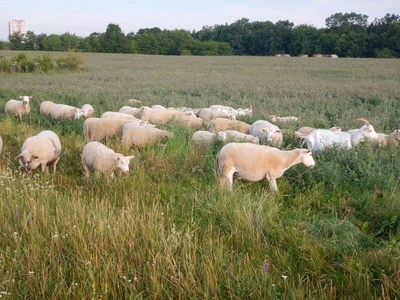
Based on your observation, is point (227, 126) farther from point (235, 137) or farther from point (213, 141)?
point (213, 141)

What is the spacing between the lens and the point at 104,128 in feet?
29.3

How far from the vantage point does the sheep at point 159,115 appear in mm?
10455

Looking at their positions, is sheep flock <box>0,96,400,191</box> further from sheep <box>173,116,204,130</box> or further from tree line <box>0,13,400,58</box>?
tree line <box>0,13,400,58</box>

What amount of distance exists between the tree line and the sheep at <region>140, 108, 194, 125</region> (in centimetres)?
6958

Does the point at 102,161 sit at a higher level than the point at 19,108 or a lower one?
lower

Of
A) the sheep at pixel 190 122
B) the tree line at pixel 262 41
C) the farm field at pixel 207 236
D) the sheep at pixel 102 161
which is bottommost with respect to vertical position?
the farm field at pixel 207 236

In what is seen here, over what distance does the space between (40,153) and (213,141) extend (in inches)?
131

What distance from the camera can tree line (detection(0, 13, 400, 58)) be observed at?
72750mm

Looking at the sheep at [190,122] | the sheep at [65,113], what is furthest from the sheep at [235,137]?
the sheep at [65,113]

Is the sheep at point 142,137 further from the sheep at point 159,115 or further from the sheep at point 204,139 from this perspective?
the sheep at point 159,115

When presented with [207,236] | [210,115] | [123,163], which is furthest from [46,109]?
[207,236]

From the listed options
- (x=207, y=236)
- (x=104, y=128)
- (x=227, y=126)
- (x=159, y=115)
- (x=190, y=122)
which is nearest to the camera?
(x=207, y=236)

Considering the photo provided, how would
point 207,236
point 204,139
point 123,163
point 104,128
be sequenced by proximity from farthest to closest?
point 104,128, point 204,139, point 123,163, point 207,236

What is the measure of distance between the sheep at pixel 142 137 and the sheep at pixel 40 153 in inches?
56.4
